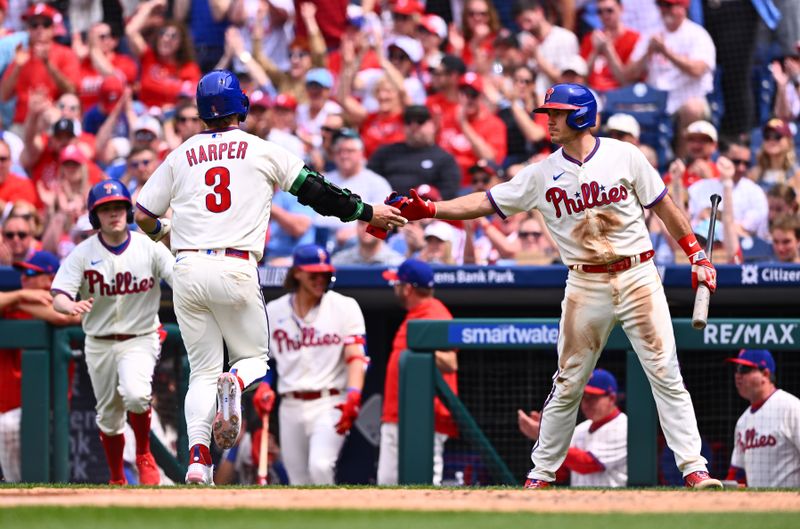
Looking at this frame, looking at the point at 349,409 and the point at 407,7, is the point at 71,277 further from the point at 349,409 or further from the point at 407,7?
the point at 407,7

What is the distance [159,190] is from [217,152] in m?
0.36

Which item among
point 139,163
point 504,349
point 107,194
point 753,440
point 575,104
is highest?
point 139,163

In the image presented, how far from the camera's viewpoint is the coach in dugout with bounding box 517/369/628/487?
8578 millimetres

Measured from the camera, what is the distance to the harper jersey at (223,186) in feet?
21.7

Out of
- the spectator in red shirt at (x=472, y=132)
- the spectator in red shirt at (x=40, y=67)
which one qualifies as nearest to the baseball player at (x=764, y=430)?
the spectator in red shirt at (x=472, y=132)

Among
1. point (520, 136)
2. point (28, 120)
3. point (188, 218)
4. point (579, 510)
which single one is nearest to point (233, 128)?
point (188, 218)

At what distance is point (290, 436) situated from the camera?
9406mm

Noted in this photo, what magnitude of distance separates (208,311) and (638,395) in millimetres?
2746

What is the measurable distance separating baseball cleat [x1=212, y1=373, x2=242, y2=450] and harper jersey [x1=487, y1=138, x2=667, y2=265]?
1734mm

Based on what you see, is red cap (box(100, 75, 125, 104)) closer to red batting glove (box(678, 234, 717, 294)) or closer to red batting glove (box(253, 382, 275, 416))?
red batting glove (box(253, 382, 275, 416))

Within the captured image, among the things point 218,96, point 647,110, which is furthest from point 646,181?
point 647,110

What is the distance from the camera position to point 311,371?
9.44m

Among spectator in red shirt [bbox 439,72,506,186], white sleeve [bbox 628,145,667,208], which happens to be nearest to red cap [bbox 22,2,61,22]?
spectator in red shirt [bbox 439,72,506,186]

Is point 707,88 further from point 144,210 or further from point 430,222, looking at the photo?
point 144,210
